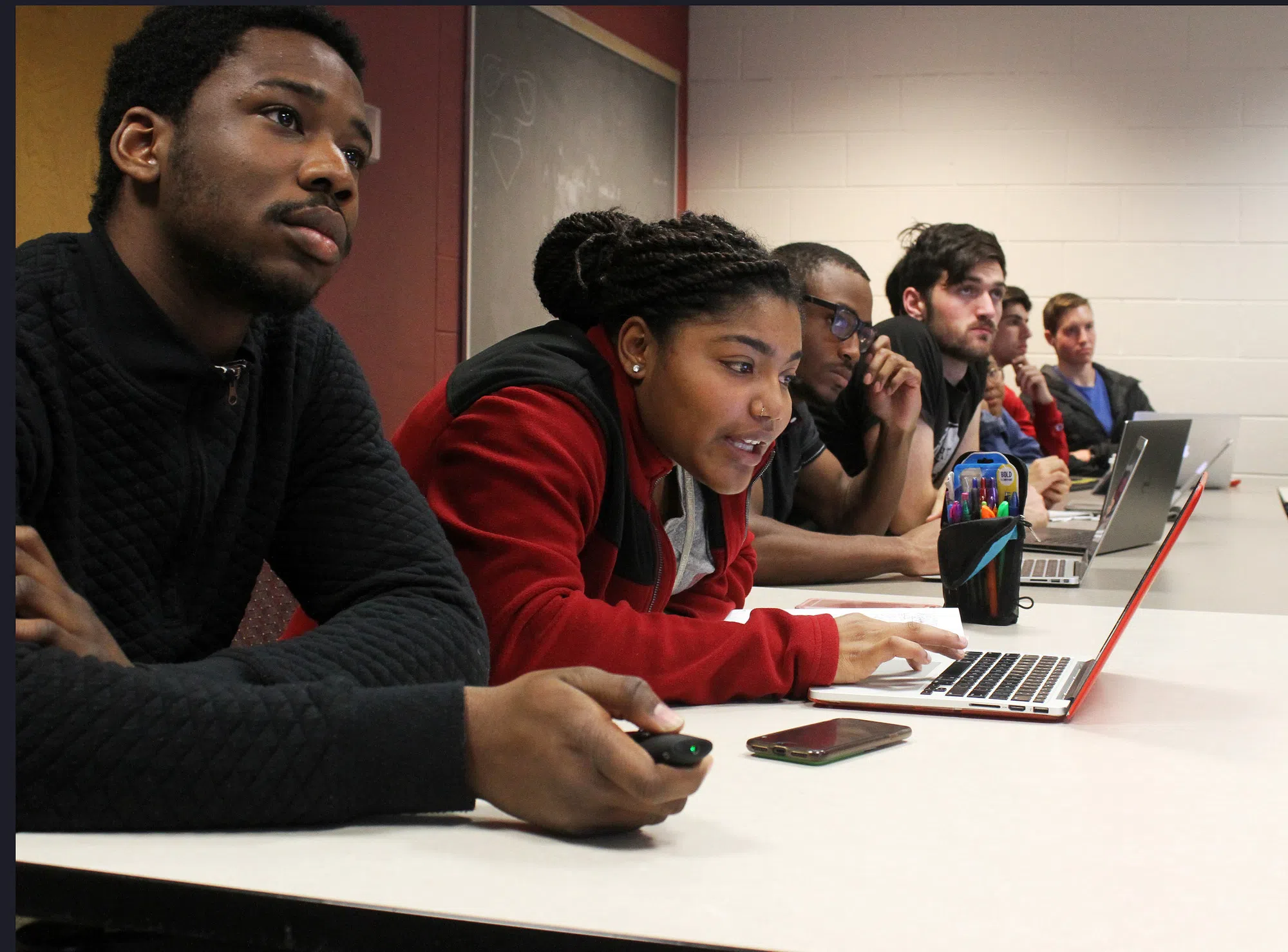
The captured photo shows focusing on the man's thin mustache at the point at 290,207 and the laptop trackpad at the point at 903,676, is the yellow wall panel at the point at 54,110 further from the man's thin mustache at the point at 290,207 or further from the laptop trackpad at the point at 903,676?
the laptop trackpad at the point at 903,676

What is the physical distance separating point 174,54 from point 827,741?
0.74 metres

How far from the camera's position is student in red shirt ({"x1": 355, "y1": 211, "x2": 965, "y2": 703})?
1.17 metres

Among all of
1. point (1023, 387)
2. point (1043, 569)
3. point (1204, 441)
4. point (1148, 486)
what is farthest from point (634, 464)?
point (1023, 387)

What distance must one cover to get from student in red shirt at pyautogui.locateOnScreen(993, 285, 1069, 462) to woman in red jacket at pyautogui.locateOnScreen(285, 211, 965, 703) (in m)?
3.45

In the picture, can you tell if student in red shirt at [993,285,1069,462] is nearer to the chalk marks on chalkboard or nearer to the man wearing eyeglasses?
the chalk marks on chalkboard

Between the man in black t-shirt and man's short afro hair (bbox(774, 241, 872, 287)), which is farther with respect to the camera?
the man in black t-shirt

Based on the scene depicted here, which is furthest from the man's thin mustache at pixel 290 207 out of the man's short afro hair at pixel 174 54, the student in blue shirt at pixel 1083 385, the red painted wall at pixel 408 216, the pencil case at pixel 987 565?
the student in blue shirt at pixel 1083 385

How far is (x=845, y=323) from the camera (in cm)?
243

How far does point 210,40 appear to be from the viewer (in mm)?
1026

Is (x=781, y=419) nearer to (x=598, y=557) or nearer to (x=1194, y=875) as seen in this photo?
(x=598, y=557)

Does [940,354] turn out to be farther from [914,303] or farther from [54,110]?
[54,110]

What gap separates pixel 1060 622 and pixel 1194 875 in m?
0.92

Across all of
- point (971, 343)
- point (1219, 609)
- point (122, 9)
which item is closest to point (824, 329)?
point (971, 343)

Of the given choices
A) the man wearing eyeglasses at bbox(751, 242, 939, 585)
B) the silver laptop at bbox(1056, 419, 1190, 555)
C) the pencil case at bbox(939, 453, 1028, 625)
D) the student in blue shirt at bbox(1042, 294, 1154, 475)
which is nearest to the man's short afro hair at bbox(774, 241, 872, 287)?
the man wearing eyeglasses at bbox(751, 242, 939, 585)
